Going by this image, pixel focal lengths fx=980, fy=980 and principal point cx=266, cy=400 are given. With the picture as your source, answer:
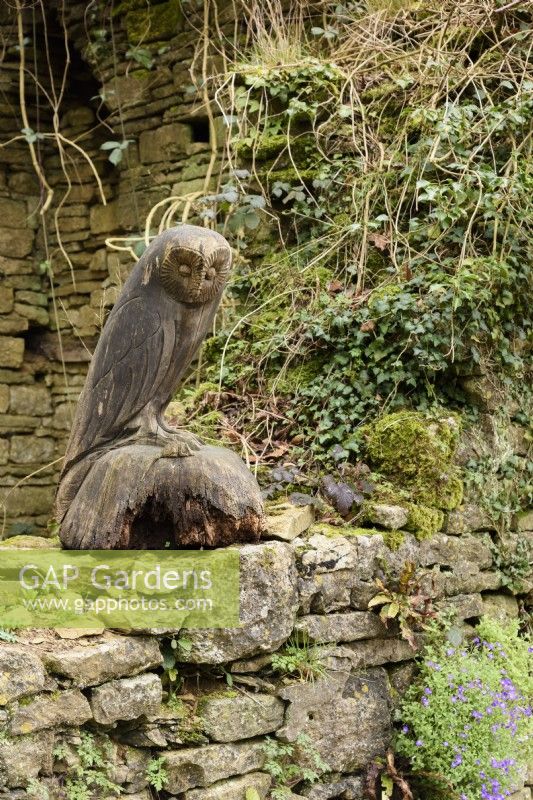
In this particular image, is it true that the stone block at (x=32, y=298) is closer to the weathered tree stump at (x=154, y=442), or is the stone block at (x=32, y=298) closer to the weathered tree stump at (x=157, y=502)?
the weathered tree stump at (x=154, y=442)

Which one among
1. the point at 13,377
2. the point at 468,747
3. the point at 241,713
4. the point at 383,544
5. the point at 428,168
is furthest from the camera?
the point at 13,377

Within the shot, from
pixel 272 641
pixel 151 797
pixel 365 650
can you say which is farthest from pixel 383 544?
pixel 151 797

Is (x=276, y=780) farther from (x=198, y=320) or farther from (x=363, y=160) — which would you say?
(x=363, y=160)

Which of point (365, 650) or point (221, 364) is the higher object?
point (221, 364)

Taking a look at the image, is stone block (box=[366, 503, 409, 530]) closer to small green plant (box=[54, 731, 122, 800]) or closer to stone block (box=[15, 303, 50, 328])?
small green plant (box=[54, 731, 122, 800])

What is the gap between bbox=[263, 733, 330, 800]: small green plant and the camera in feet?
12.3

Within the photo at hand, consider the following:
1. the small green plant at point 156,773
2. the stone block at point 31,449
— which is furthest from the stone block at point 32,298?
the small green plant at point 156,773

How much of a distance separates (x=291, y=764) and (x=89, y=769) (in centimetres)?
99

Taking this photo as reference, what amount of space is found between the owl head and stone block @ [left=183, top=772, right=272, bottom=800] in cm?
179

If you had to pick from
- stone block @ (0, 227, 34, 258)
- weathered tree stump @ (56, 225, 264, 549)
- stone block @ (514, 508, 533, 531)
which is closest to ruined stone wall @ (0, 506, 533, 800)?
weathered tree stump @ (56, 225, 264, 549)

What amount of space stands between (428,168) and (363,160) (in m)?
0.47

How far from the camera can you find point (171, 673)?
353 cm

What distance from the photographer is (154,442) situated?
379 cm

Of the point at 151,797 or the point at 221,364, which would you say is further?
the point at 221,364
